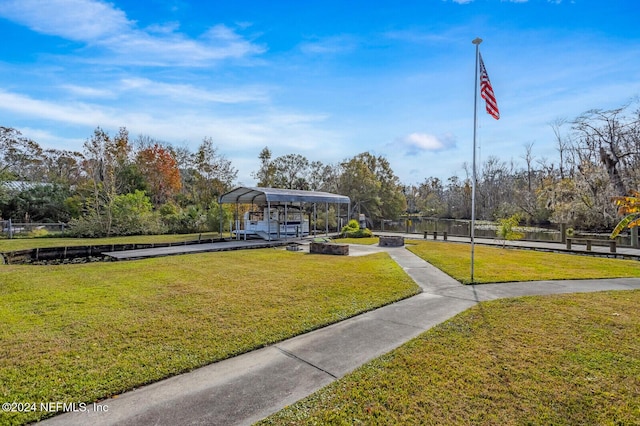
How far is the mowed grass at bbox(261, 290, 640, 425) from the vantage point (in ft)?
8.20

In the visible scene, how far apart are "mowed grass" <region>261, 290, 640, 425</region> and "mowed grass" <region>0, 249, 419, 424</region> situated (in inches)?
53.8

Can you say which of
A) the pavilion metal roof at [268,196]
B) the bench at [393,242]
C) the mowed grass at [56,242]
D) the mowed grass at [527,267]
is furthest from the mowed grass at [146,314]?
the pavilion metal roof at [268,196]

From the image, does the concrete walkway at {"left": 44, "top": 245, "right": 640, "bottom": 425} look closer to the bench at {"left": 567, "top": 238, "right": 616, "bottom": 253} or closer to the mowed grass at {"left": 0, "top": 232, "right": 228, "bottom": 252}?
the bench at {"left": 567, "top": 238, "right": 616, "bottom": 253}

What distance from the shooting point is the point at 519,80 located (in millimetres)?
9594

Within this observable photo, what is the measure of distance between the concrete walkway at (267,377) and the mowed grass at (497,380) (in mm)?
199

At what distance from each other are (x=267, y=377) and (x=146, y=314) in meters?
2.70

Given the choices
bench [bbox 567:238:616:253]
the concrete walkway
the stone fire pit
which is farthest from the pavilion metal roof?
bench [bbox 567:238:616:253]

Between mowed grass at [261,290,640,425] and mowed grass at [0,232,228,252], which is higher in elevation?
mowed grass at [0,232,228,252]

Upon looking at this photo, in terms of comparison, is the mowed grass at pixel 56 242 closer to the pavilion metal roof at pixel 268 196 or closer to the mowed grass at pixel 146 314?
the pavilion metal roof at pixel 268 196

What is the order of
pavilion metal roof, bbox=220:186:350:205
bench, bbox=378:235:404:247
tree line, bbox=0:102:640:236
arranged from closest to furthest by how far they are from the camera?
bench, bbox=378:235:404:247 < pavilion metal roof, bbox=220:186:350:205 < tree line, bbox=0:102:640:236

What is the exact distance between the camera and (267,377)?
3084mm

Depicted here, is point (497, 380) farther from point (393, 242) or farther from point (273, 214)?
point (273, 214)

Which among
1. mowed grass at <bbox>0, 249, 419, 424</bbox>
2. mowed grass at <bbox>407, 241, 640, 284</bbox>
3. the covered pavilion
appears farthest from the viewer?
the covered pavilion

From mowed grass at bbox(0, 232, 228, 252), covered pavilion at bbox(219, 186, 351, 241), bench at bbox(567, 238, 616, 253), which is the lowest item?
mowed grass at bbox(0, 232, 228, 252)
